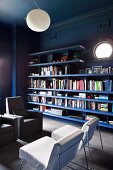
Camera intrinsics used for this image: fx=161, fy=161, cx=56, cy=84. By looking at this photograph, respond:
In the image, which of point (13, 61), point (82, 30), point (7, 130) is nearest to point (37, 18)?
point (7, 130)

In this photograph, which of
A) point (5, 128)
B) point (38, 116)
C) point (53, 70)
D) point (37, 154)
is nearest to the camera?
point (37, 154)

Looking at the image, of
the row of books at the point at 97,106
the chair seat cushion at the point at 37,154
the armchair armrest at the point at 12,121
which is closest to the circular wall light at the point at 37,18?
the chair seat cushion at the point at 37,154

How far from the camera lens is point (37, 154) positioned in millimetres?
1940

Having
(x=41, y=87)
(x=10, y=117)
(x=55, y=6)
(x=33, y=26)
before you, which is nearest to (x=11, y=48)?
(x=41, y=87)

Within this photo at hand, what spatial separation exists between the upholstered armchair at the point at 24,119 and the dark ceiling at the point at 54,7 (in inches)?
92.3

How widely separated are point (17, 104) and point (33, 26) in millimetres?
2323

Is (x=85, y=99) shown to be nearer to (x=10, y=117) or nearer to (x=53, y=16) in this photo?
(x=10, y=117)

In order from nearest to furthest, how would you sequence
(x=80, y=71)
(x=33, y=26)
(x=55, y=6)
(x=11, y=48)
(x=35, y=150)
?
1. (x=35, y=150)
2. (x=33, y=26)
3. (x=55, y=6)
4. (x=80, y=71)
5. (x=11, y=48)

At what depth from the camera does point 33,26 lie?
241 centimetres

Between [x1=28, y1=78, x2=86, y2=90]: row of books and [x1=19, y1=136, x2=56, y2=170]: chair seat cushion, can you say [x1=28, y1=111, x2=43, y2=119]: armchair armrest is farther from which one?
[x1=19, y1=136, x2=56, y2=170]: chair seat cushion

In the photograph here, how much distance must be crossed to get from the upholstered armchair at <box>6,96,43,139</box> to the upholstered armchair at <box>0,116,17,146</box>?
0.15 m

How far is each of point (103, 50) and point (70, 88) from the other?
1.35 metres

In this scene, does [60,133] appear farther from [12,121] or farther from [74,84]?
[74,84]

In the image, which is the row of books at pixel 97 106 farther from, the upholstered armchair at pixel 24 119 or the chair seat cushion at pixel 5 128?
the chair seat cushion at pixel 5 128
